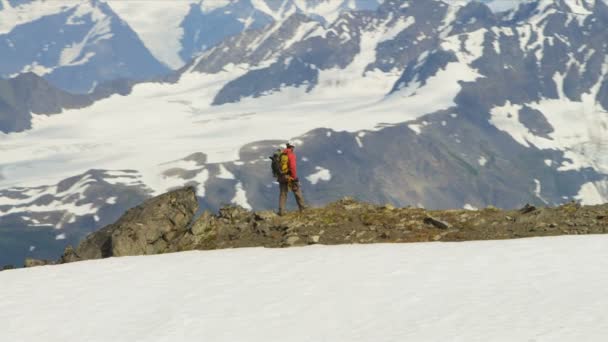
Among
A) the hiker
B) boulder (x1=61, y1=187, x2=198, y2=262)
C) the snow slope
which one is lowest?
the snow slope

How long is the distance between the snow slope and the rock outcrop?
271 cm

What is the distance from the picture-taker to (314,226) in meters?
42.2

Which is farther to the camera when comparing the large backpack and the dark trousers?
the dark trousers

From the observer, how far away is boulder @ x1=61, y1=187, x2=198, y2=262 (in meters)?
43.3

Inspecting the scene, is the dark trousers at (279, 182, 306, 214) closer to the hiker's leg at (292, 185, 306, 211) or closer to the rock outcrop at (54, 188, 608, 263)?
the hiker's leg at (292, 185, 306, 211)

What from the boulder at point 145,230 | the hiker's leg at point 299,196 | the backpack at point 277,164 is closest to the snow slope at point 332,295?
the boulder at point 145,230

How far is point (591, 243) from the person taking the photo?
34.7 meters

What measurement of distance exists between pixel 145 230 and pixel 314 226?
8.63 meters

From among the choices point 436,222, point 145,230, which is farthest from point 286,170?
point 436,222

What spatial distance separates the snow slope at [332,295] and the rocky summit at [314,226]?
2.64m

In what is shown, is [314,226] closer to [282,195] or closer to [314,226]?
[314,226]

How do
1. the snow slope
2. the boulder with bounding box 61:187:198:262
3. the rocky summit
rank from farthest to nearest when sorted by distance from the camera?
the boulder with bounding box 61:187:198:262 → the rocky summit → the snow slope

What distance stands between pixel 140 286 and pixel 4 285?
5.88m

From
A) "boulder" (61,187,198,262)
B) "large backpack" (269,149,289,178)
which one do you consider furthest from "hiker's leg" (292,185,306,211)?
"boulder" (61,187,198,262)
